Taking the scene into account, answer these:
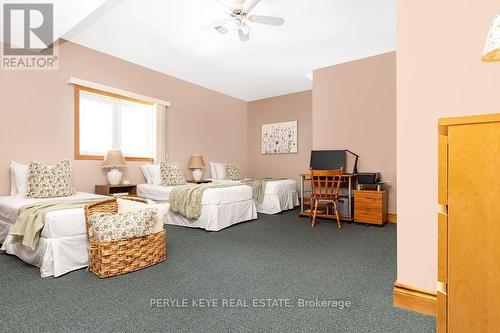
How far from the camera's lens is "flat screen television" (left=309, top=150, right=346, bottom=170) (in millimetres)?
4473

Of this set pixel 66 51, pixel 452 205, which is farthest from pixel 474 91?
pixel 66 51

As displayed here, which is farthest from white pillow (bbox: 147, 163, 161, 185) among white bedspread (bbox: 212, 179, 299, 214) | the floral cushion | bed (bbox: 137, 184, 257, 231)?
the floral cushion

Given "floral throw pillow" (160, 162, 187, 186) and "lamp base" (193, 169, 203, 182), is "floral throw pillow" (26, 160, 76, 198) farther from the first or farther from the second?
"lamp base" (193, 169, 203, 182)

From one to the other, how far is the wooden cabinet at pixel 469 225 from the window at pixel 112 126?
14.1ft

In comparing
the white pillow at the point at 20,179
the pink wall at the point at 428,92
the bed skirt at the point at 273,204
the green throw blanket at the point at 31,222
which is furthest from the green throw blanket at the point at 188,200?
the pink wall at the point at 428,92

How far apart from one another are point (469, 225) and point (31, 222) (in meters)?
2.76

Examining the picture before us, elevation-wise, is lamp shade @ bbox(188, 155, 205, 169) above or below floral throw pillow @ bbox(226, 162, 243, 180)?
above

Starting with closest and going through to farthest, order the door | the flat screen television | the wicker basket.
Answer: the door, the wicker basket, the flat screen television

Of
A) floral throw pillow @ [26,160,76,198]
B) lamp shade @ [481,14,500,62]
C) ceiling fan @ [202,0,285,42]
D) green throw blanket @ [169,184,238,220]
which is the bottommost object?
green throw blanket @ [169,184,238,220]

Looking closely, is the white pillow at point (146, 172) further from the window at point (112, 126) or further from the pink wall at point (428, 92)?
the pink wall at point (428, 92)

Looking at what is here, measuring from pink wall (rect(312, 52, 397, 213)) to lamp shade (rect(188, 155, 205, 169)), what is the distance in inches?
89.3

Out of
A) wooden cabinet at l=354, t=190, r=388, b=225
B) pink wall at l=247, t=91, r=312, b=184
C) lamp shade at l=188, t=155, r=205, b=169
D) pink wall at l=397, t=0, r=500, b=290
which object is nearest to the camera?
pink wall at l=397, t=0, r=500, b=290

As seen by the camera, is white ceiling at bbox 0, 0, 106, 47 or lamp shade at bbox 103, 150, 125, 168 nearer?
white ceiling at bbox 0, 0, 106, 47

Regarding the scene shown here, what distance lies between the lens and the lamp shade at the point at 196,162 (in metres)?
5.32
